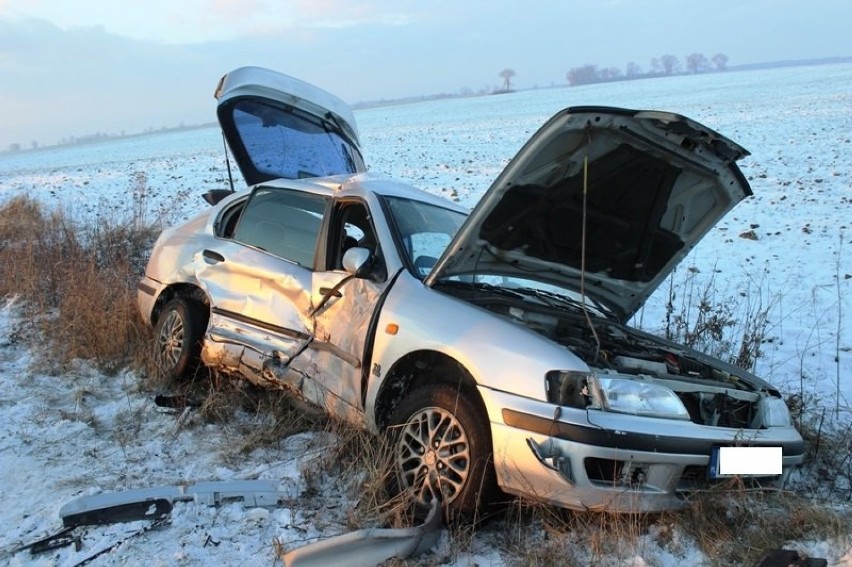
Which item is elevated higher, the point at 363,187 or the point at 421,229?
the point at 363,187

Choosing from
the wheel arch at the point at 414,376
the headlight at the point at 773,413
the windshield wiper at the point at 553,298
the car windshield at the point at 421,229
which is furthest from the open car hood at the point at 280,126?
the headlight at the point at 773,413

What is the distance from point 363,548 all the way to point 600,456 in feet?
3.40

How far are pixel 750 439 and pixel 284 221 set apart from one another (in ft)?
10.1

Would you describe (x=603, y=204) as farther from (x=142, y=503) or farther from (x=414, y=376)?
(x=142, y=503)

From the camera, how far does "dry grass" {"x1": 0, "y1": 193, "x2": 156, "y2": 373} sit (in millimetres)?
5391

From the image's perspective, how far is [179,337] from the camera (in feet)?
15.6

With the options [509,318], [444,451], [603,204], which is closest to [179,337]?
[444,451]

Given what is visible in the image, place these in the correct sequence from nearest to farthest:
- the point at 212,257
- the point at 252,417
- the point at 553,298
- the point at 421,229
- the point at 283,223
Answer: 1. the point at 553,298
2. the point at 421,229
3. the point at 252,417
4. the point at 283,223
5. the point at 212,257

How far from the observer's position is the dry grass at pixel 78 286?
17.7 feet

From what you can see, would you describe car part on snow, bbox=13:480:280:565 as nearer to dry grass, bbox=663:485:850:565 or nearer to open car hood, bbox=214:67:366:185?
dry grass, bbox=663:485:850:565

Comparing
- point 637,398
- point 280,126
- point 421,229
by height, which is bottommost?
point 637,398

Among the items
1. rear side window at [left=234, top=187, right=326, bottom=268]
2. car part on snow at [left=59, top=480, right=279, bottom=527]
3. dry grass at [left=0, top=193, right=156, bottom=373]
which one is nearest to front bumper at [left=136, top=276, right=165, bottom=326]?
dry grass at [left=0, top=193, right=156, bottom=373]

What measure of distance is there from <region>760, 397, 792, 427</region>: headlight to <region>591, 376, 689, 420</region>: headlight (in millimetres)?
596

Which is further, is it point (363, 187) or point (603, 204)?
point (363, 187)
